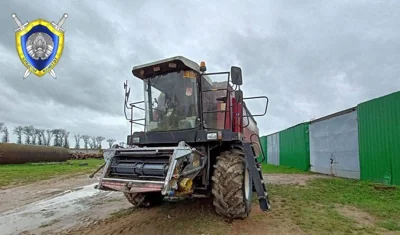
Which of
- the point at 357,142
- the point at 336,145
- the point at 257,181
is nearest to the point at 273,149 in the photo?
the point at 336,145

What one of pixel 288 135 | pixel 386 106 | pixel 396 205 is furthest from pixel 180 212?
pixel 288 135

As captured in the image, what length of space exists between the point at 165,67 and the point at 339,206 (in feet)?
15.9

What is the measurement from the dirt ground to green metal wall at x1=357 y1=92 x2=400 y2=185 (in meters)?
3.95

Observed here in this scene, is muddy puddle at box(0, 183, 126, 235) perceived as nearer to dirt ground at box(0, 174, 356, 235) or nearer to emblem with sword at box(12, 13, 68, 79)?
dirt ground at box(0, 174, 356, 235)

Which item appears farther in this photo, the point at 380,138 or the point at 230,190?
the point at 380,138

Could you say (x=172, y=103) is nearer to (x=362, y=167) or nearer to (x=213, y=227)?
(x=213, y=227)

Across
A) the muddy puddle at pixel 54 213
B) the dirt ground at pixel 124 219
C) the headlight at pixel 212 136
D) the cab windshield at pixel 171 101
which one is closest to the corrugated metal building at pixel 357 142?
the dirt ground at pixel 124 219

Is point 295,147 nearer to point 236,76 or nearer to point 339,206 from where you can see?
point 339,206

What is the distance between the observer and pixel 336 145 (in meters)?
12.4

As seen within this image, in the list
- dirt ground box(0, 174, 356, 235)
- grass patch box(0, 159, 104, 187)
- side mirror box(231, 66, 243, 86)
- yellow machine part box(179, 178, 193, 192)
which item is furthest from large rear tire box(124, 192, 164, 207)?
grass patch box(0, 159, 104, 187)

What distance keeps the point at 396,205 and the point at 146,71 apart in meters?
5.99

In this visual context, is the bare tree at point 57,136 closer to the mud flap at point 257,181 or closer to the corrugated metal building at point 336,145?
the corrugated metal building at point 336,145

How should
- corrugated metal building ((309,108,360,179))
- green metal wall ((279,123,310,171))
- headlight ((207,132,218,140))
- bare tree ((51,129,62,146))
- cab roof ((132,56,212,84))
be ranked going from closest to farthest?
1. headlight ((207,132,218,140))
2. cab roof ((132,56,212,84))
3. corrugated metal building ((309,108,360,179))
4. green metal wall ((279,123,310,171))
5. bare tree ((51,129,62,146))

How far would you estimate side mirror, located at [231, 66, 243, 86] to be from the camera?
5.09 m
